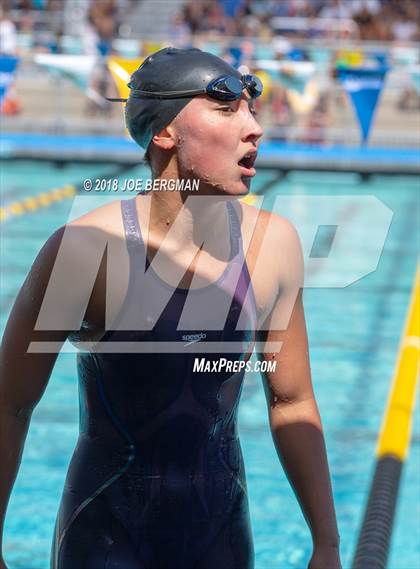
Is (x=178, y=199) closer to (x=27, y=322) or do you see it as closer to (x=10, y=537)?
(x=27, y=322)

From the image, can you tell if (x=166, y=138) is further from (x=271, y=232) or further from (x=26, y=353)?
(x=26, y=353)

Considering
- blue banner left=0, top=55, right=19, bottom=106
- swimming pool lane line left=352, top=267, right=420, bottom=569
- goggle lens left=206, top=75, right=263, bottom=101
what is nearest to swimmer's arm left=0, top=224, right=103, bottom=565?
goggle lens left=206, top=75, right=263, bottom=101

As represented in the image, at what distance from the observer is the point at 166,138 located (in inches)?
77.9

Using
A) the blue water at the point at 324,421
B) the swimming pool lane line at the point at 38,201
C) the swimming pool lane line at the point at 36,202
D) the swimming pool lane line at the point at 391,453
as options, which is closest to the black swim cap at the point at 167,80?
the swimming pool lane line at the point at 391,453

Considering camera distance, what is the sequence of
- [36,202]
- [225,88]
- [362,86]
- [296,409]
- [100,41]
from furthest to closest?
[100,41], [362,86], [36,202], [296,409], [225,88]

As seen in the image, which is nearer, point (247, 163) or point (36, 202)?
point (247, 163)

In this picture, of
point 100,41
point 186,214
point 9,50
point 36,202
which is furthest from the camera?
point 100,41

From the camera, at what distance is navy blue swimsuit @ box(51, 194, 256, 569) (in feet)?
6.57

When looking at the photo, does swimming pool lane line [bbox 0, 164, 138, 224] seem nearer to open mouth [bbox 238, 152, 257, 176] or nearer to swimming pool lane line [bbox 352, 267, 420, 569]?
swimming pool lane line [bbox 352, 267, 420, 569]

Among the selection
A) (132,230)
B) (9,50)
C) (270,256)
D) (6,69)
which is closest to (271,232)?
(270,256)

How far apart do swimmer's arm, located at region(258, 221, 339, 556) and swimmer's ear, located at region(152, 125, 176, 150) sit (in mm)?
303

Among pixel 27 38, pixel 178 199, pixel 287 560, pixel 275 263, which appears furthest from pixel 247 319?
pixel 27 38

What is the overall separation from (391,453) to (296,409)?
283 cm

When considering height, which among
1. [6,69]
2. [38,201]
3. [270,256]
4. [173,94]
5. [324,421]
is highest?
[173,94]
